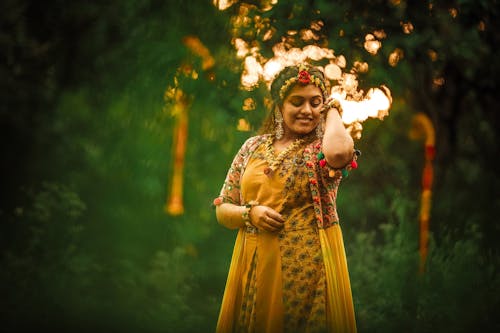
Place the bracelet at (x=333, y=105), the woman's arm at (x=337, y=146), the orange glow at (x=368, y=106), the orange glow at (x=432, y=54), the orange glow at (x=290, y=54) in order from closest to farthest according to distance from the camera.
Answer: the woman's arm at (x=337, y=146)
the bracelet at (x=333, y=105)
the orange glow at (x=368, y=106)
the orange glow at (x=290, y=54)
the orange glow at (x=432, y=54)

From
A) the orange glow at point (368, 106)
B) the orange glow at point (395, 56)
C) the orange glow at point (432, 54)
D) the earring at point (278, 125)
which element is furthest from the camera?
the orange glow at point (432, 54)

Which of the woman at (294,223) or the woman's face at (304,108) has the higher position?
the woman's face at (304,108)

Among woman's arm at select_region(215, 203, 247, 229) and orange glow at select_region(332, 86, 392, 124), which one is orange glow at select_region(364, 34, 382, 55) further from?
woman's arm at select_region(215, 203, 247, 229)

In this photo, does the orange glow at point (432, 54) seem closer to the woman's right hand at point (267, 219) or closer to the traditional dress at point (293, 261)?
the traditional dress at point (293, 261)

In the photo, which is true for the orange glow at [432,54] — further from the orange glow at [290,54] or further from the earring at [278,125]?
the earring at [278,125]

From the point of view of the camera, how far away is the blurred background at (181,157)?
474 centimetres

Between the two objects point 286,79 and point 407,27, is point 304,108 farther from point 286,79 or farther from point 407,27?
point 407,27

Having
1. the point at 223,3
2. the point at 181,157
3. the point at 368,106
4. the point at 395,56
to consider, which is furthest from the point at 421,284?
the point at 223,3

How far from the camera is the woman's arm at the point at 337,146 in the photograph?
218cm

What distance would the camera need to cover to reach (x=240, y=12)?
15.8 feet

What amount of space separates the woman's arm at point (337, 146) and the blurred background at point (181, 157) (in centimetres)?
228

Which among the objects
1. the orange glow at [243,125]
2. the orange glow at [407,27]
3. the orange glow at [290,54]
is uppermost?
the orange glow at [407,27]

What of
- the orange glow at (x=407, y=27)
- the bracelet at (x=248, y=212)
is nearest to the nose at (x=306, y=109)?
the bracelet at (x=248, y=212)

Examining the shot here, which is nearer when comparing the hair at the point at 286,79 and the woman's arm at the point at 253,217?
the woman's arm at the point at 253,217
